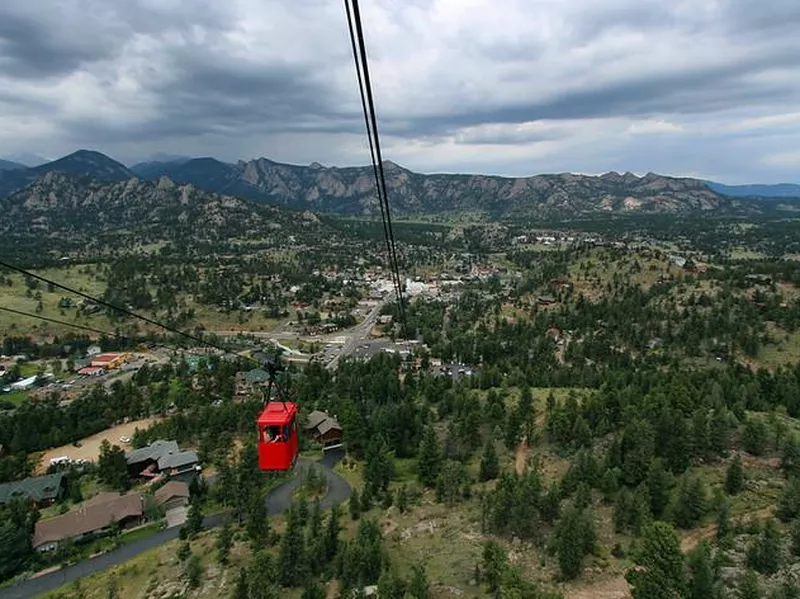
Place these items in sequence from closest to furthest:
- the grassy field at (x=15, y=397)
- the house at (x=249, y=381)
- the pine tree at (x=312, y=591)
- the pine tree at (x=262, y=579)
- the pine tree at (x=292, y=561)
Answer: the pine tree at (x=262, y=579) → the pine tree at (x=312, y=591) → the pine tree at (x=292, y=561) → the grassy field at (x=15, y=397) → the house at (x=249, y=381)

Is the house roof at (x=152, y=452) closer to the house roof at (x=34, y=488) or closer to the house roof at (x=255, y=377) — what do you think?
the house roof at (x=34, y=488)

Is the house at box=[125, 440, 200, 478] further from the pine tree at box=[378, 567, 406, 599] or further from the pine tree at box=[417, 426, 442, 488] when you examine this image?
the pine tree at box=[378, 567, 406, 599]

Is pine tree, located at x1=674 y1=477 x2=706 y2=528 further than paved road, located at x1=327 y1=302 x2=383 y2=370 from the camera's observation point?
No

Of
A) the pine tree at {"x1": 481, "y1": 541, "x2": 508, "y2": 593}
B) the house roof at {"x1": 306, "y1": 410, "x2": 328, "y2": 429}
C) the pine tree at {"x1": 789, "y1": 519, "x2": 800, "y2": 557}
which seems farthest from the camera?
the house roof at {"x1": 306, "y1": 410, "x2": 328, "y2": 429}

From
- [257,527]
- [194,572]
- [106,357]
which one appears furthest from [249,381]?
[194,572]

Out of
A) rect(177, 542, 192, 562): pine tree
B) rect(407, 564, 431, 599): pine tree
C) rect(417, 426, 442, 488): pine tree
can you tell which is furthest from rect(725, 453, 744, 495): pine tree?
rect(177, 542, 192, 562): pine tree

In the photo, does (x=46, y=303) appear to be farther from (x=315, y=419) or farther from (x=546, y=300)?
(x=546, y=300)

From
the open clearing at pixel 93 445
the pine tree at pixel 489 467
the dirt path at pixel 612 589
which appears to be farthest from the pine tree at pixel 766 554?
the open clearing at pixel 93 445
